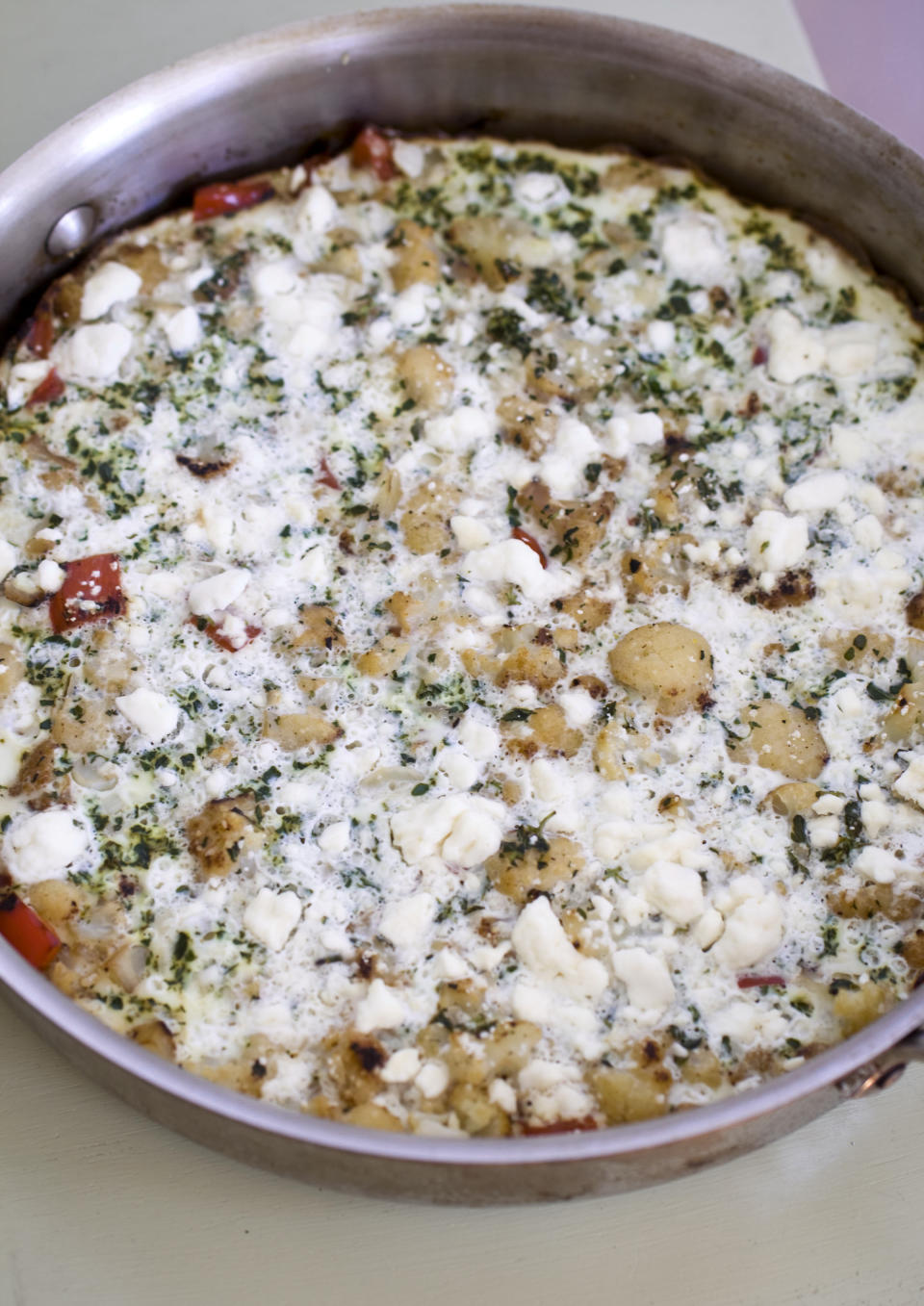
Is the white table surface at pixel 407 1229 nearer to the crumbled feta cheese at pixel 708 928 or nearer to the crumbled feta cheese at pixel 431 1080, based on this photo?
the crumbled feta cheese at pixel 431 1080

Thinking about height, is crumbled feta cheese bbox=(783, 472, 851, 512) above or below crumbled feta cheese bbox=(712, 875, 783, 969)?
above

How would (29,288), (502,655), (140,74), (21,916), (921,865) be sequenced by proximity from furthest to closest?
(140,74), (29,288), (502,655), (921,865), (21,916)

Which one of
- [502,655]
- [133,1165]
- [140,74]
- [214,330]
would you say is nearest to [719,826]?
[502,655]

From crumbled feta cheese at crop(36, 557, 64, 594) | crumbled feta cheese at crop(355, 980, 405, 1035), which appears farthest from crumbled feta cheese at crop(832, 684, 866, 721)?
crumbled feta cheese at crop(36, 557, 64, 594)

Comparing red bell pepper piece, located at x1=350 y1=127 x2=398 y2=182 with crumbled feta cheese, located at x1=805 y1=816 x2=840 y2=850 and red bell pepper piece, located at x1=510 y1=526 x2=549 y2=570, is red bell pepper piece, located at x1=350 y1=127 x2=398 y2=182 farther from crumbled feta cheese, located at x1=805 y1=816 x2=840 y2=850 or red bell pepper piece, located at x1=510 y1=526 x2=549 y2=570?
crumbled feta cheese, located at x1=805 y1=816 x2=840 y2=850

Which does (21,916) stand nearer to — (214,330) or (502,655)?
(502,655)

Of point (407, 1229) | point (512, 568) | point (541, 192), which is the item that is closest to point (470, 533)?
point (512, 568)
